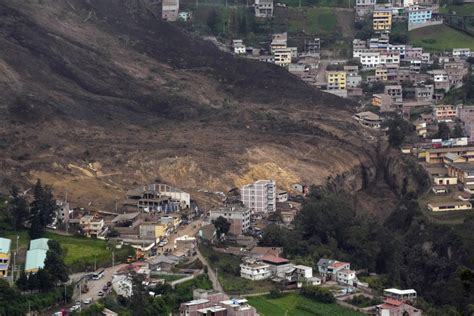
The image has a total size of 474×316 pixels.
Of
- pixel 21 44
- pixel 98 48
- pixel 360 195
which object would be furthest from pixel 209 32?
pixel 360 195

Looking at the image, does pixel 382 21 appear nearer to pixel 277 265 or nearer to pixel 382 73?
pixel 382 73

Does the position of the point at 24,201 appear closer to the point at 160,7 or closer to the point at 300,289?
the point at 300,289

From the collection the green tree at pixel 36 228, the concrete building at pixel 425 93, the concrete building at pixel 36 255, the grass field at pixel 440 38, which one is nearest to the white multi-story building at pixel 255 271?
the concrete building at pixel 36 255

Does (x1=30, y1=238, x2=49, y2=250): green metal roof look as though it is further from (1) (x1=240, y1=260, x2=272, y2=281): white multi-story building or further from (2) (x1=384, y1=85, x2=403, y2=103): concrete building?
(2) (x1=384, y1=85, x2=403, y2=103): concrete building

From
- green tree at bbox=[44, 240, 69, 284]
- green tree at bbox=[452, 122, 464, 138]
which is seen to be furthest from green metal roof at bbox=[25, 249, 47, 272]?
green tree at bbox=[452, 122, 464, 138]

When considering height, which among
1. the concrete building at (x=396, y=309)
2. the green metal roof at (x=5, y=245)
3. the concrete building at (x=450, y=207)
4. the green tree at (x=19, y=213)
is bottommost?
the concrete building at (x=396, y=309)

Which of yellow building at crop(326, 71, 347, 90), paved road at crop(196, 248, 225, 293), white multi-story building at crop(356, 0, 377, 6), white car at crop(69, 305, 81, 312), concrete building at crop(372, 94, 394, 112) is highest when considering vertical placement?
white multi-story building at crop(356, 0, 377, 6)

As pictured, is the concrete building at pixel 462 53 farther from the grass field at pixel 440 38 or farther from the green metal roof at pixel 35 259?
the green metal roof at pixel 35 259
